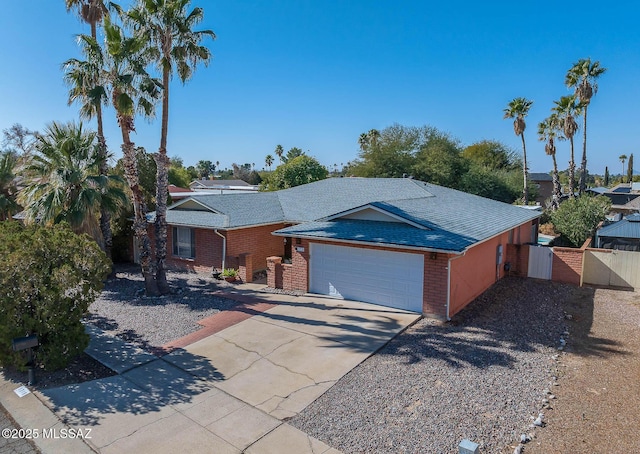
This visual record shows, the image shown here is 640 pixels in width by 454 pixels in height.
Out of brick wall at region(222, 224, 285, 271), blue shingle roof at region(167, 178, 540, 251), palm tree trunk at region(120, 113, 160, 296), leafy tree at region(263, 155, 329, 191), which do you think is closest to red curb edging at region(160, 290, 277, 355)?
palm tree trunk at region(120, 113, 160, 296)

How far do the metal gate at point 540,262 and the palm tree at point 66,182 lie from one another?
56.3ft

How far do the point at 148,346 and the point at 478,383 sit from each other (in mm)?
7464

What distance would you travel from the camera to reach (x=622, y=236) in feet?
61.0

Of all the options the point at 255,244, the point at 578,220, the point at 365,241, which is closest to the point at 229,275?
the point at 255,244

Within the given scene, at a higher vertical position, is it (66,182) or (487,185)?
(487,185)

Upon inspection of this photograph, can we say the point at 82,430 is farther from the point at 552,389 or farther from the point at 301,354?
the point at 552,389

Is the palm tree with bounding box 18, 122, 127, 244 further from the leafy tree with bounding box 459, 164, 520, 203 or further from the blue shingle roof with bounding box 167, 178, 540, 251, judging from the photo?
the leafy tree with bounding box 459, 164, 520, 203

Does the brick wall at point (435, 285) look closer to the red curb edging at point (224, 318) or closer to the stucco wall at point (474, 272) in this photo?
the stucco wall at point (474, 272)

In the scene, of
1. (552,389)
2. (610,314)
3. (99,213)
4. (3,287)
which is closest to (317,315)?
(552,389)

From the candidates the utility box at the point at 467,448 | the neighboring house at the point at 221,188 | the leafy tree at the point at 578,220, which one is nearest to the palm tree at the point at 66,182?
the neighboring house at the point at 221,188

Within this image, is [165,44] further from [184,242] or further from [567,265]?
[567,265]

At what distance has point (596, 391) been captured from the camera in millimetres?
7527

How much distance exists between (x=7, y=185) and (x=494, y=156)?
56545 mm

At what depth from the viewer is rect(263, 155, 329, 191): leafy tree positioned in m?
38.2
